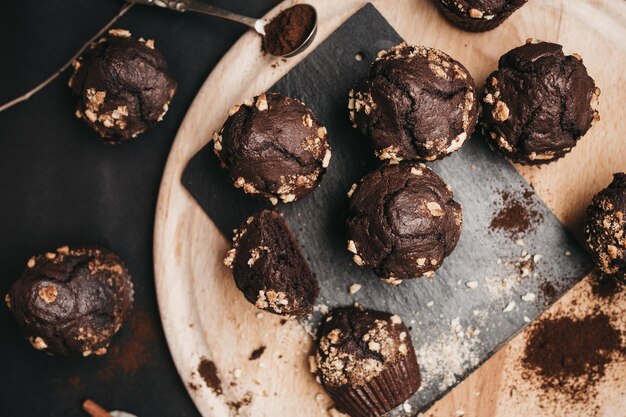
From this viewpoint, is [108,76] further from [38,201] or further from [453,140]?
[453,140]

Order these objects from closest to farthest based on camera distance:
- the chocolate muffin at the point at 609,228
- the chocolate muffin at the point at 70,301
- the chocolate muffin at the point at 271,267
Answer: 1. the chocolate muffin at the point at 609,228
2. the chocolate muffin at the point at 271,267
3. the chocolate muffin at the point at 70,301

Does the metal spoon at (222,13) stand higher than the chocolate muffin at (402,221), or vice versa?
the metal spoon at (222,13)

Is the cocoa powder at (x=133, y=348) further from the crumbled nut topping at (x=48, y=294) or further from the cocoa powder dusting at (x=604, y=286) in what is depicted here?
the cocoa powder dusting at (x=604, y=286)

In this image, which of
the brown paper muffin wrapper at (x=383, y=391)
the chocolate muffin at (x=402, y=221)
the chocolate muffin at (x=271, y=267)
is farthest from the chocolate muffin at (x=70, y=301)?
the chocolate muffin at (x=402, y=221)

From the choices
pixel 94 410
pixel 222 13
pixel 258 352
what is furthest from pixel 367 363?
pixel 222 13

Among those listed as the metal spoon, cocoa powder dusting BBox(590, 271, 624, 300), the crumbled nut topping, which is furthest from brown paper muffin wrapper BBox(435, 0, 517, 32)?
the crumbled nut topping

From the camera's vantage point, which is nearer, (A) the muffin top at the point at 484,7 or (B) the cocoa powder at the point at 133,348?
(A) the muffin top at the point at 484,7

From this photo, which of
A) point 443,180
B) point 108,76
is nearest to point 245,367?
point 443,180
